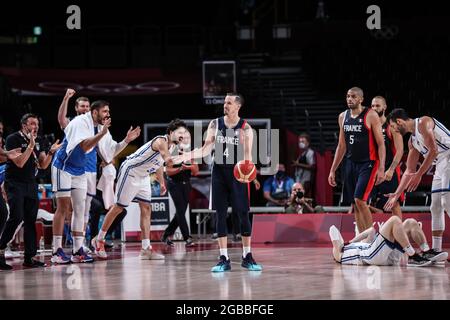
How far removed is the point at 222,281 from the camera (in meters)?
8.01

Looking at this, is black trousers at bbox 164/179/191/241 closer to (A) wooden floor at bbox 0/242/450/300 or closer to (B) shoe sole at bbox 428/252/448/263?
(A) wooden floor at bbox 0/242/450/300

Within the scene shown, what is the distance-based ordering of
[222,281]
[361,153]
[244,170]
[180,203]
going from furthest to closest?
[180,203]
[361,153]
[244,170]
[222,281]

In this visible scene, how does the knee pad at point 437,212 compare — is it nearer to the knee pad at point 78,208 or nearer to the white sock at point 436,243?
the white sock at point 436,243

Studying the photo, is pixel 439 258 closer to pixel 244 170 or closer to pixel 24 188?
pixel 244 170

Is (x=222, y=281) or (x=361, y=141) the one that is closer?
(x=222, y=281)

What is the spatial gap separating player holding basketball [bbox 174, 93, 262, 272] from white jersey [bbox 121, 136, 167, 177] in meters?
2.02

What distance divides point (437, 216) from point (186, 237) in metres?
5.26

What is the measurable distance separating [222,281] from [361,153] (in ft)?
11.4

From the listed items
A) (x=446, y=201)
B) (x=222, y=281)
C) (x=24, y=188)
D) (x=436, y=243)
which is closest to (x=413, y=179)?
(x=446, y=201)

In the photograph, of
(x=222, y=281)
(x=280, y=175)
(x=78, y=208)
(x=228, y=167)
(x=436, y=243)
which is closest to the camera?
(x=222, y=281)

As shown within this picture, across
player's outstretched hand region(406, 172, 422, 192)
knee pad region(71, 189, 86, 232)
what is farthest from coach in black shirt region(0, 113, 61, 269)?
player's outstretched hand region(406, 172, 422, 192)

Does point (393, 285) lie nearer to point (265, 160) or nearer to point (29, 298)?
point (29, 298)
